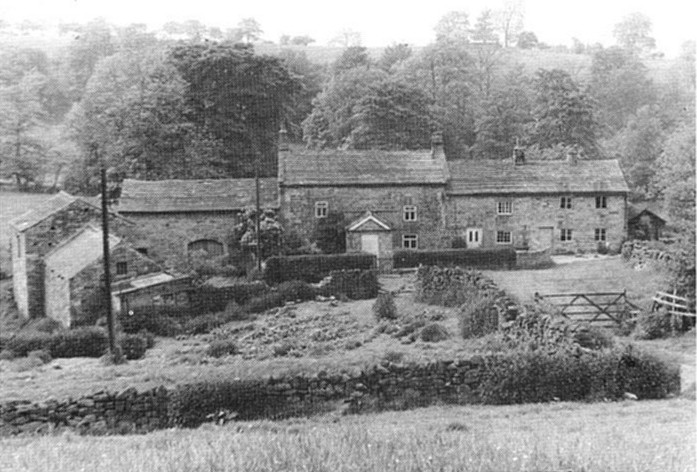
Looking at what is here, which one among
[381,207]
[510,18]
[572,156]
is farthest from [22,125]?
[572,156]

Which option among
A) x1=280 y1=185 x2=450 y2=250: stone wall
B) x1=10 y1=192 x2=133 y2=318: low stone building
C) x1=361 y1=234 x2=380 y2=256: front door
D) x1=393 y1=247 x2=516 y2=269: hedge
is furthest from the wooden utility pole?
x1=393 y1=247 x2=516 y2=269: hedge

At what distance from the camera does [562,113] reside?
8.56 meters

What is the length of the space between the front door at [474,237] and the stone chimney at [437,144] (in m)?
1.07

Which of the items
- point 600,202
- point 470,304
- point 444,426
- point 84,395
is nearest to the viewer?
point 444,426

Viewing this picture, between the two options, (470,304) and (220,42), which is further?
(470,304)

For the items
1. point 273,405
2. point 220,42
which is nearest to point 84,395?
point 273,405

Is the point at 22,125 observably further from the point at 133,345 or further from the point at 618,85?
the point at 618,85

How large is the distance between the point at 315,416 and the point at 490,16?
376 centimetres

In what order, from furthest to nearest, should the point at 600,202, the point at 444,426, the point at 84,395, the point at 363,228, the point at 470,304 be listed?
1. the point at 363,228
2. the point at 600,202
3. the point at 470,304
4. the point at 84,395
5. the point at 444,426

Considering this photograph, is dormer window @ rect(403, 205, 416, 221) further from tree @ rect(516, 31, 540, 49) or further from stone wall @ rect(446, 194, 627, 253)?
A: tree @ rect(516, 31, 540, 49)

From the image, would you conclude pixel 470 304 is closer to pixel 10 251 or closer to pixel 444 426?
pixel 444 426

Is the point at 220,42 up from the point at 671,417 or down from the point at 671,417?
up

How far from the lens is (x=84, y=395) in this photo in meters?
→ 6.56

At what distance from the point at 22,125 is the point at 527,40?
4557mm
